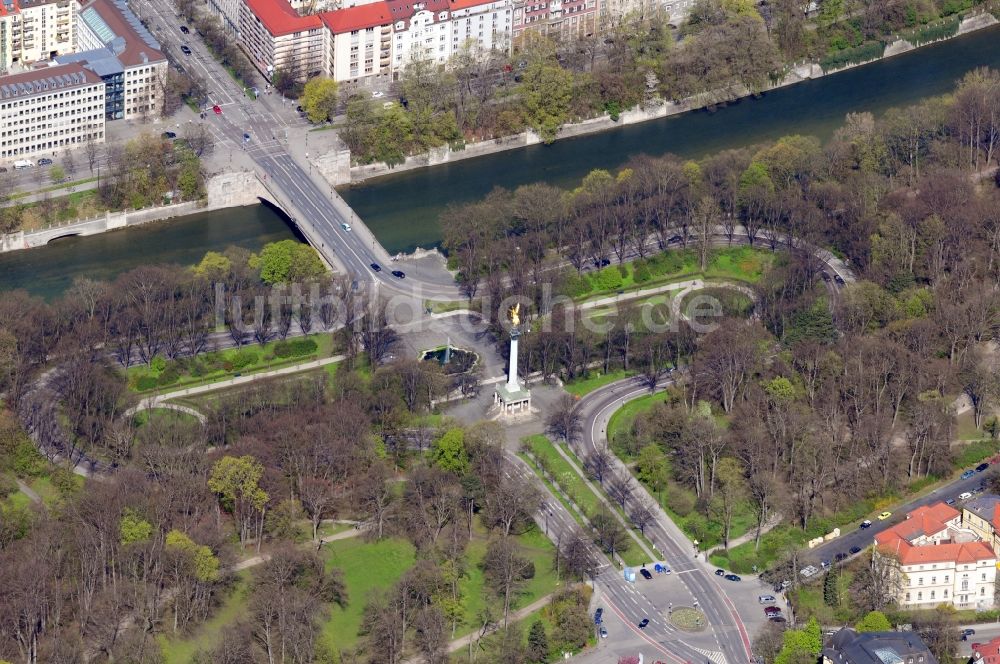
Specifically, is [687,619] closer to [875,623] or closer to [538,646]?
[538,646]

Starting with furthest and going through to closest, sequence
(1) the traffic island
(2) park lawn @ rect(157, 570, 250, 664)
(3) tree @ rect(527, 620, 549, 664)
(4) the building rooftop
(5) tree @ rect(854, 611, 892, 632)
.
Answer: (1) the traffic island
(5) tree @ rect(854, 611, 892, 632)
(2) park lawn @ rect(157, 570, 250, 664)
(3) tree @ rect(527, 620, 549, 664)
(4) the building rooftop

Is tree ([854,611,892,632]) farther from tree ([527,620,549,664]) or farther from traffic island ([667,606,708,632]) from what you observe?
tree ([527,620,549,664])

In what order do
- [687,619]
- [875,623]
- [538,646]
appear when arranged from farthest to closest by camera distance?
[687,619] < [875,623] < [538,646]

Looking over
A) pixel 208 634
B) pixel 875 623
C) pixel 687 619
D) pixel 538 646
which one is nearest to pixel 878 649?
pixel 875 623

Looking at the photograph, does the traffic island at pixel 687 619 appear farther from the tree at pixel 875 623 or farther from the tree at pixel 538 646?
the tree at pixel 875 623

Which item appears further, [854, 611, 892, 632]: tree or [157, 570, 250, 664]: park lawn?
[854, 611, 892, 632]: tree

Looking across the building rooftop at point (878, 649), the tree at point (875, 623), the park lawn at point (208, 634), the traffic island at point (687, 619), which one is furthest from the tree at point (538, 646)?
the tree at point (875, 623)

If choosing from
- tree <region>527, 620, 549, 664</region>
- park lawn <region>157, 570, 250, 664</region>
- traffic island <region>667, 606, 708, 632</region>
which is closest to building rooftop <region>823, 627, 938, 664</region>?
traffic island <region>667, 606, 708, 632</region>
